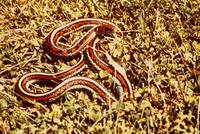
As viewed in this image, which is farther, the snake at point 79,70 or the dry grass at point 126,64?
the snake at point 79,70

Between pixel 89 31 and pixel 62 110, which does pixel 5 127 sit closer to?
pixel 62 110

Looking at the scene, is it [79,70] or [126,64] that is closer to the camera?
[79,70]

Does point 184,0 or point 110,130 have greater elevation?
point 184,0

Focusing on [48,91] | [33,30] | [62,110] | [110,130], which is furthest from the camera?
[33,30]

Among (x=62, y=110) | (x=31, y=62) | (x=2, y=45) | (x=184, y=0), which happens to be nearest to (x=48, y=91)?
(x=62, y=110)
